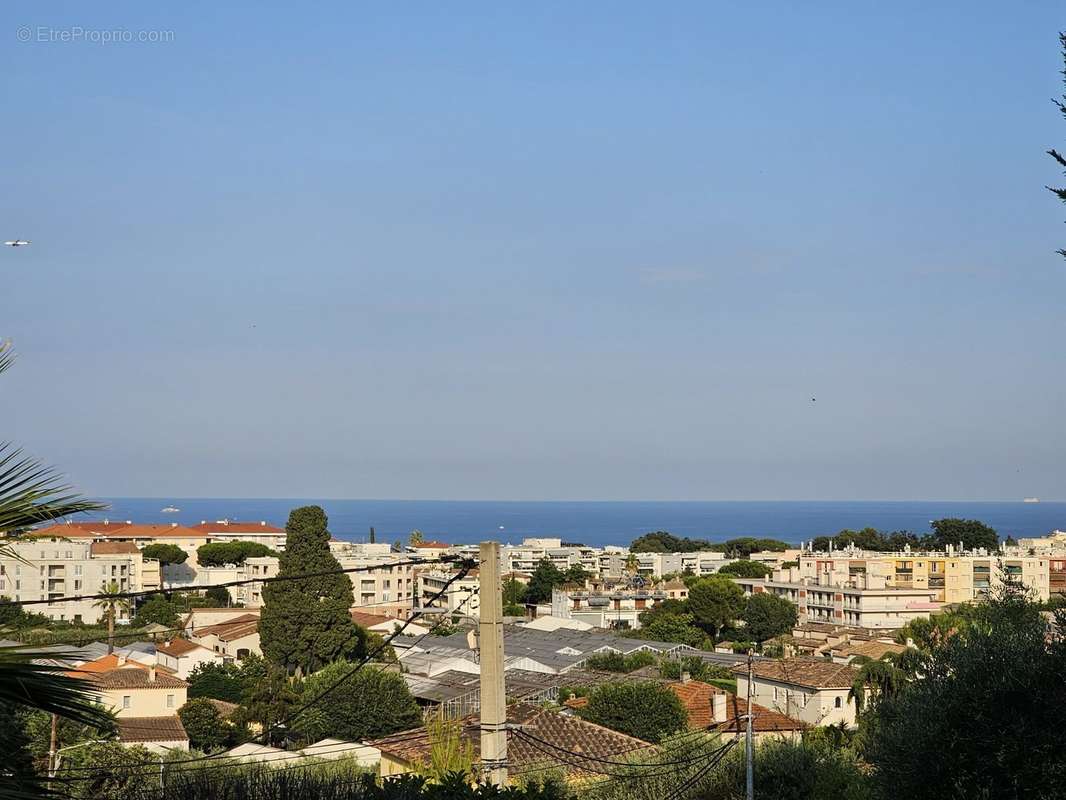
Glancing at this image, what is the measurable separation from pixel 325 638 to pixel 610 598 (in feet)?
115

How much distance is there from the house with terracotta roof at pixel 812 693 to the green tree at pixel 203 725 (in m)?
14.3

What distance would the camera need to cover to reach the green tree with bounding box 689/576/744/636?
2657 inches

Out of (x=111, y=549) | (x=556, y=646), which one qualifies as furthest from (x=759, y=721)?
(x=111, y=549)

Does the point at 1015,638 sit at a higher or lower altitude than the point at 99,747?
higher

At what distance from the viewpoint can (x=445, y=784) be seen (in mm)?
8891

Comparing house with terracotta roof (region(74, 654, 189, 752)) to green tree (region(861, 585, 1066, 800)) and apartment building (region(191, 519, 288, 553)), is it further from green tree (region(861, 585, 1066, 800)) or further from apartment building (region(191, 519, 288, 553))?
apartment building (region(191, 519, 288, 553))

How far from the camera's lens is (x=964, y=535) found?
11181 cm

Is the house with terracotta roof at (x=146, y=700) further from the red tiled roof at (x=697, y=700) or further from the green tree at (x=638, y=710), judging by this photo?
the red tiled roof at (x=697, y=700)

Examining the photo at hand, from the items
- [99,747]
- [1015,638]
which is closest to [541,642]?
[99,747]

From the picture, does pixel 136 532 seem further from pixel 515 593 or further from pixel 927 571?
pixel 927 571

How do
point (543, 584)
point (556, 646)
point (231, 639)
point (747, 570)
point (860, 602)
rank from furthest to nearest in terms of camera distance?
point (747, 570) < point (543, 584) < point (860, 602) < point (231, 639) < point (556, 646)

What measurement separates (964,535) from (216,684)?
86.0 meters

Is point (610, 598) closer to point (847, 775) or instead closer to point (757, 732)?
point (757, 732)

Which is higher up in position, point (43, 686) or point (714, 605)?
point (43, 686)
